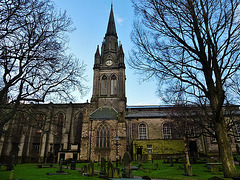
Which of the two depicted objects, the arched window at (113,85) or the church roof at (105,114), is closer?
the church roof at (105,114)

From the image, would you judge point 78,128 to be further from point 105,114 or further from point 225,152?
point 225,152

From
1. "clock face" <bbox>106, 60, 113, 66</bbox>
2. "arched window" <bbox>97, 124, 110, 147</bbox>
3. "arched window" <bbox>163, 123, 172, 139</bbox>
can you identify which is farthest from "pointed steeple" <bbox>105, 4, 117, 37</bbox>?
"arched window" <bbox>163, 123, 172, 139</bbox>

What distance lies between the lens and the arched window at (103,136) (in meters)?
25.4

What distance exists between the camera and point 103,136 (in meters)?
25.8

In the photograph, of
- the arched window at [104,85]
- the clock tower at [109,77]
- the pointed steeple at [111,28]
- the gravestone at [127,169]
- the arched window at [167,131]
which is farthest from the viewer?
the pointed steeple at [111,28]

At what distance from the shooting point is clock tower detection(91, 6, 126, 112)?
33.0m

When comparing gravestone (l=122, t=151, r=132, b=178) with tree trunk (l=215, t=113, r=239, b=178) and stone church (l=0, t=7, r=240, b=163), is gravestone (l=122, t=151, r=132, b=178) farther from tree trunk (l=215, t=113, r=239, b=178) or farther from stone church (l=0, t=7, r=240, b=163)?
stone church (l=0, t=7, r=240, b=163)

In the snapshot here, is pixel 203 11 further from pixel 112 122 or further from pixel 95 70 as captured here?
pixel 95 70

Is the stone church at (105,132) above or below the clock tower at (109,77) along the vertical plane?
below

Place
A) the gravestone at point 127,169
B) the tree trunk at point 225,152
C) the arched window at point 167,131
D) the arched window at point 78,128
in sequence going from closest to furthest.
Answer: the tree trunk at point 225,152, the gravestone at point 127,169, the arched window at point 167,131, the arched window at point 78,128

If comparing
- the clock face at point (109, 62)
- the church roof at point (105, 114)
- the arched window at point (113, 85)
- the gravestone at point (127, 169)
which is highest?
the clock face at point (109, 62)

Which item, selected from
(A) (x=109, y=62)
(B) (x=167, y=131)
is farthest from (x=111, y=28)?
(B) (x=167, y=131)

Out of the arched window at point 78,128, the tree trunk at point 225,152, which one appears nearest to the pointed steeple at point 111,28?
the arched window at point 78,128

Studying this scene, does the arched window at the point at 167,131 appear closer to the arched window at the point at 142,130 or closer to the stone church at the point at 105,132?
the stone church at the point at 105,132
